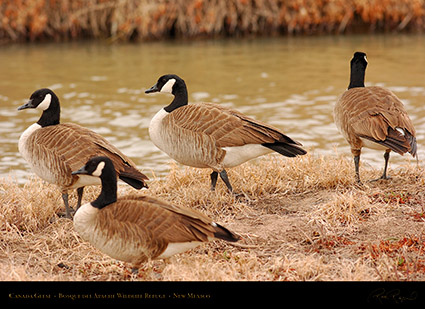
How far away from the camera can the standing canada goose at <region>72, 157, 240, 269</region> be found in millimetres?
4719

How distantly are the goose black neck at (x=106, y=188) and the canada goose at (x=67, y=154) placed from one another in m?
0.89

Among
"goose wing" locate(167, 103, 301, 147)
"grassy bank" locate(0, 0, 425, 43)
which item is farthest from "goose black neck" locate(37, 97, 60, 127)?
"grassy bank" locate(0, 0, 425, 43)

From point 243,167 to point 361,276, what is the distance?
10.3ft

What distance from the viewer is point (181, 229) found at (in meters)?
4.73

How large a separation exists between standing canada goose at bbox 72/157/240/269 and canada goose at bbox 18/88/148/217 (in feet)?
3.39

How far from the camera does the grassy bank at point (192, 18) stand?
18.4 metres

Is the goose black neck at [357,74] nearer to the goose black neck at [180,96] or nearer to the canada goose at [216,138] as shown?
the canada goose at [216,138]

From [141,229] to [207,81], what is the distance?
33.7 ft

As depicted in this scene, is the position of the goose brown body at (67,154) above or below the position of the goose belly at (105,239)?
above

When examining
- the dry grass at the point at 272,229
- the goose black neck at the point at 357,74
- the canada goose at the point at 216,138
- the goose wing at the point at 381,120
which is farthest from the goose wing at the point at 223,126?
the goose black neck at the point at 357,74

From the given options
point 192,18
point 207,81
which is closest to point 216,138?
point 207,81

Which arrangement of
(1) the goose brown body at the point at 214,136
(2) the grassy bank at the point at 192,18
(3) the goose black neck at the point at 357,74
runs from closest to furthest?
(1) the goose brown body at the point at 214,136 → (3) the goose black neck at the point at 357,74 → (2) the grassy bank at the point at 192,18

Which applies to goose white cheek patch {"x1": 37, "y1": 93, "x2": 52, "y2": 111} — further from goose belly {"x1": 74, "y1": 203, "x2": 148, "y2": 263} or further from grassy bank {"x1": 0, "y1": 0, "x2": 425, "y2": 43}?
grassy bank {"x1": 0, "y1": 0, "x2": 425, "y2": 43}

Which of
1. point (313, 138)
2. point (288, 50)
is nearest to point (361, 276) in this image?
point (313, 138)
